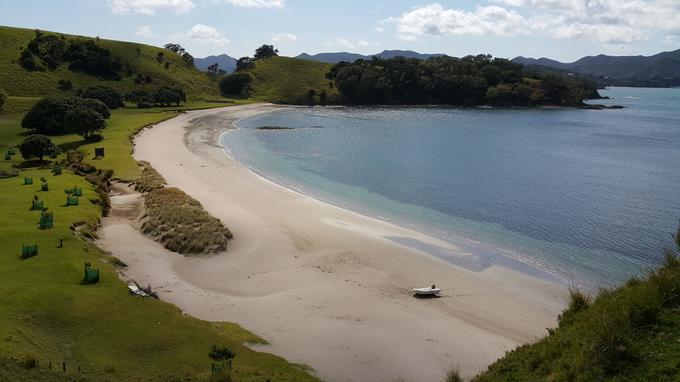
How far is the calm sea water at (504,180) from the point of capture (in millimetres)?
40406

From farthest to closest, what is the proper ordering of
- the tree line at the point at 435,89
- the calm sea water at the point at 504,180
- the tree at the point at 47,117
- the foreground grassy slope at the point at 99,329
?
the tree line at the point at 435,89, the tree at the point at 47,117, the calm sea water at the point at 504,180, the foreground grassy slope at the point at 99,329

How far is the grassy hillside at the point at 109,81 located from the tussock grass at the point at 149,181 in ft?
298

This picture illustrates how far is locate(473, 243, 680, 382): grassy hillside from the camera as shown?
10.7 m

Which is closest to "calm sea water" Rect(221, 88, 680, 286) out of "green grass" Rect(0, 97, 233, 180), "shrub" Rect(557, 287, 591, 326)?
"green grass" Rect(0, 97, 233, 180)

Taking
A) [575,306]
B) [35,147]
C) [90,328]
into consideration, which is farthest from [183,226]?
[35,147]

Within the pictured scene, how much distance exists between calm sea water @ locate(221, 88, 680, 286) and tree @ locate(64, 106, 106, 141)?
69.8ft

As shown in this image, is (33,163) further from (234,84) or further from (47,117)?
(234,84)

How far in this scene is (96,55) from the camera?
15588 centimetres

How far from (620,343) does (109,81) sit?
16416 centimetres

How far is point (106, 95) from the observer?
125m

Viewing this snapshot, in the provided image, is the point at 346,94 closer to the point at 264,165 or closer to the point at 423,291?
the point at 264,165

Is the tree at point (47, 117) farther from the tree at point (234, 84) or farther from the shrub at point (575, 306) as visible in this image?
the tree at point (234, 84)

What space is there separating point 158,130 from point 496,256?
77284 mm

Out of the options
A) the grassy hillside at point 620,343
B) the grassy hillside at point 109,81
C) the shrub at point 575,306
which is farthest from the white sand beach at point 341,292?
the grassy hillside at point 109,81
